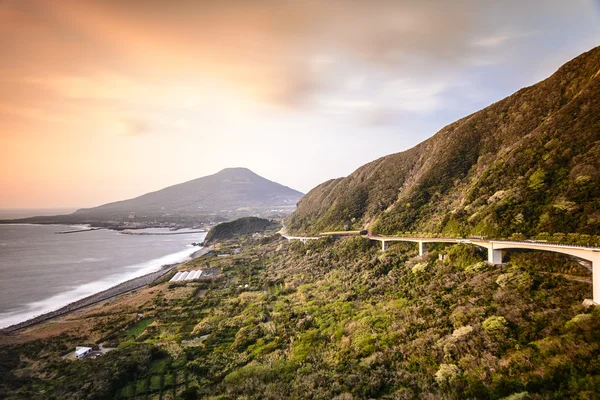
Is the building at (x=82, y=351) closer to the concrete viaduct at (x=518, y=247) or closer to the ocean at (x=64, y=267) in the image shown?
the ocean at (x=64, y=267)

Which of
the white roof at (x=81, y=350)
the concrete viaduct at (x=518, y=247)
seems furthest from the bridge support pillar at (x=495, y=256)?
the white roof at (x=81, y=350)

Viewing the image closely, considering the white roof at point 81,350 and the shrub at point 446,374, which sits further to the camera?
the white roof at point 81,350

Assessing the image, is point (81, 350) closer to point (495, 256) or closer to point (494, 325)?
point (494, 325)

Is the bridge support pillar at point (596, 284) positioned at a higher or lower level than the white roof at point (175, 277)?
higher

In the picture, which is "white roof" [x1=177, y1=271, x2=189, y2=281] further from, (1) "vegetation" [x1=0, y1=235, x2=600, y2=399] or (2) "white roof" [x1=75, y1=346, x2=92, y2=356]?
(2) "white roof" [x1=75, y1=346, x2=92, y2=356]

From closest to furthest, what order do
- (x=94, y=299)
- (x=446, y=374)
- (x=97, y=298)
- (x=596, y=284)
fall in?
(x=446, y=374) < (x=596, y=284) < (x=94, y=299) < (x=97, y=298)

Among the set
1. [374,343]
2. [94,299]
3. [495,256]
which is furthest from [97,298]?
[495,256]
